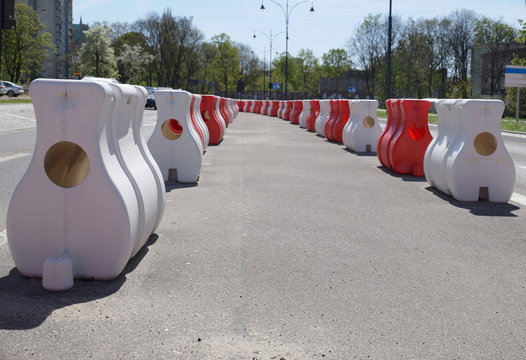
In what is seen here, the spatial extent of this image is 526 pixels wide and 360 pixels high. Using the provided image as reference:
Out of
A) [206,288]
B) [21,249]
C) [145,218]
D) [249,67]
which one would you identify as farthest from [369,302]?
[249,67]

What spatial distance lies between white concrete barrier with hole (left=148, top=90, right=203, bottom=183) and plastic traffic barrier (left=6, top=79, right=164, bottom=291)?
546 cm

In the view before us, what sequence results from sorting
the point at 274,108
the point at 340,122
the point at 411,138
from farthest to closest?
1. the point at 274,108
2. the point at 340,122
3. the point at 411,138

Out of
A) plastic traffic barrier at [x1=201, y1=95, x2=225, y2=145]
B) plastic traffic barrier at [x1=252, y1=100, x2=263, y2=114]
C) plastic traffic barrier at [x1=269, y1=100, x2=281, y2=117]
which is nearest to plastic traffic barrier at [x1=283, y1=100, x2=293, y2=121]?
plastic traffic barrier at [x1=269, y1=100, x2=281, y2=117]

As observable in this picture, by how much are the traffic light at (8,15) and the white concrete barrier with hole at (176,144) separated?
299 centimetres

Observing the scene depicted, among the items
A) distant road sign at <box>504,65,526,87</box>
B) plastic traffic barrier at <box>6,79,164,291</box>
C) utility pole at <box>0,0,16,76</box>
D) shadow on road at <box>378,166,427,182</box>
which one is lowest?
shadow on road at <box>378,166,427,182</box>

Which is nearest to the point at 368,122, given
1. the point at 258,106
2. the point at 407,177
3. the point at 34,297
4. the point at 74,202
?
the point at 407,177

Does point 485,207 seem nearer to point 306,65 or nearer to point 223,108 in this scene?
point 223,108

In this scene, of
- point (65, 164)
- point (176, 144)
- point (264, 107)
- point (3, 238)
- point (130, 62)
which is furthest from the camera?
point (130, 62)

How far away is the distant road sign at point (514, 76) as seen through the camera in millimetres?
36812

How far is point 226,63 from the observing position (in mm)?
112750

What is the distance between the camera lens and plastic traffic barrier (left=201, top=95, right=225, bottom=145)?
58.2 ft

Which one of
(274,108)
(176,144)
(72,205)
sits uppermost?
(274,108)

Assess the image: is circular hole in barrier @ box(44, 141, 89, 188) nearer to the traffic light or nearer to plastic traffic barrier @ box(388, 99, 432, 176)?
the traffic light

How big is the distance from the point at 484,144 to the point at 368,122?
25.0 ft
